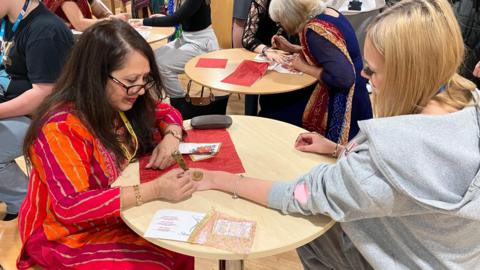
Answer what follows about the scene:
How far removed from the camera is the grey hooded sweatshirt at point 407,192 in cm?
101

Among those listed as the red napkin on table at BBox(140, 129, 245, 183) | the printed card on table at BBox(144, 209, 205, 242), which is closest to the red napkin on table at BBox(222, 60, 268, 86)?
the red napkin on table at BBox(140, 129, 245, 183)

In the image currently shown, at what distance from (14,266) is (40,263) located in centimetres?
12

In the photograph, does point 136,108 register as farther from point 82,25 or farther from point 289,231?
point 82,25

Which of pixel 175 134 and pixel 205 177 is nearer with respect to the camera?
Answer: pixel 205 177

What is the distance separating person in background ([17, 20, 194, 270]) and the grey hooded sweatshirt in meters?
0.44

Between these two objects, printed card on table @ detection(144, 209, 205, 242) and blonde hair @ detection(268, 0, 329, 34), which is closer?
printed card on table @ detection(144, 209, 205, 242)

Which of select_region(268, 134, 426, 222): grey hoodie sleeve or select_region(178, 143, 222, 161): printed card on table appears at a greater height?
select_region(268, 134, 426, 222): grey hoodie sleeve

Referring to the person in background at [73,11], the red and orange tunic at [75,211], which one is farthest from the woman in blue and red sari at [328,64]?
the person in background at [73,11]

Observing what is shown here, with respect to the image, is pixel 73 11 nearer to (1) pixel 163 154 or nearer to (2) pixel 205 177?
(1) pixel 163 154

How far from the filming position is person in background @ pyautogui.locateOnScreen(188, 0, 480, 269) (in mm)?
1014

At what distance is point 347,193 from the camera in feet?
3.64

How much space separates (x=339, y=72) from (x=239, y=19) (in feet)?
4.41

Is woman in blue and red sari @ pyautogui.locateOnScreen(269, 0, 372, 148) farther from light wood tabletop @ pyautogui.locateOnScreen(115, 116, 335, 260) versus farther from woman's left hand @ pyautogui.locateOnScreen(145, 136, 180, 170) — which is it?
woman's left hand @ pyautogui.locateOnScreen(145, 136, 180, 170)

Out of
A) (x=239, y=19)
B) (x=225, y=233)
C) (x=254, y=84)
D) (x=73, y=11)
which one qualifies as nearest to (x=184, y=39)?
(x=239, y=19)
